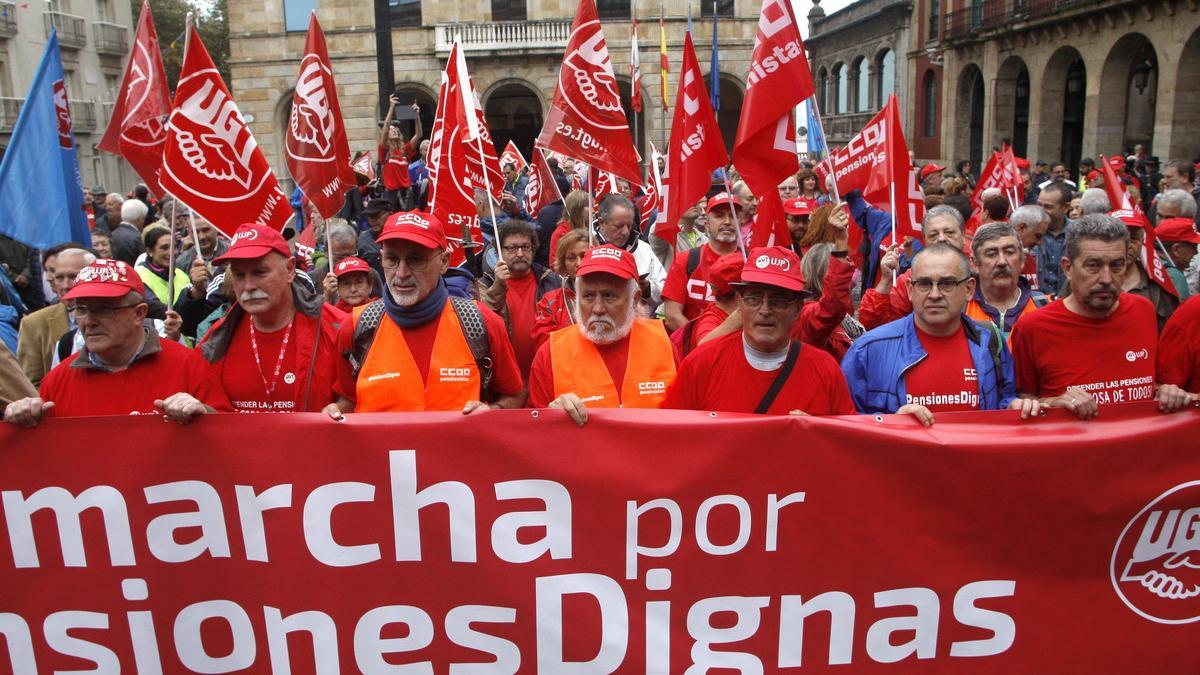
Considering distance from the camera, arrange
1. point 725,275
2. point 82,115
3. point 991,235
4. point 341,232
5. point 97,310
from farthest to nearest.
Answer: point 82,115 → point 341,232 → point 991,235 → point 725,275 → point 97,310

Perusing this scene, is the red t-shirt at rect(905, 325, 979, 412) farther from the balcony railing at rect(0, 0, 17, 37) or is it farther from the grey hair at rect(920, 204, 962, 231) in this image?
the balcony railing at rect(0, 0, 17, 37)

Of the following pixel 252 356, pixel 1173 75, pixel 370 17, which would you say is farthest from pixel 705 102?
pixel 370 17

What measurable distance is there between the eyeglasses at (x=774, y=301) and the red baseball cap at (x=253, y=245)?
73.2 inches

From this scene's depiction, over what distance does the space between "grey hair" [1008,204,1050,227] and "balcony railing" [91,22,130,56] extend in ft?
134

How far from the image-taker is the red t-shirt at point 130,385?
11.4 ft

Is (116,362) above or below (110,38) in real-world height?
below

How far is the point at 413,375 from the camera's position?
12.2 feet

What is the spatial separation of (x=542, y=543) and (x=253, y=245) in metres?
1.70

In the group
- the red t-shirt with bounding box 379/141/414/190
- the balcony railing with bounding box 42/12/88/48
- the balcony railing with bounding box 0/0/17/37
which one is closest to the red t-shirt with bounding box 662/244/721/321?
the red t-shirt with bounding box 379/141/414/190

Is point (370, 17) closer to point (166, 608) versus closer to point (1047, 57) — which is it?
point (1047, 57)

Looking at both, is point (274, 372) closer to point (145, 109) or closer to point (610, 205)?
point (145, 109)

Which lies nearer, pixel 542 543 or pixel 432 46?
pixel 542 543

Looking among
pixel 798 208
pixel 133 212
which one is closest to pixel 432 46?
pixel 133 212

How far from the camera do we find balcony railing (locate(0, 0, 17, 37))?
1280 inches
